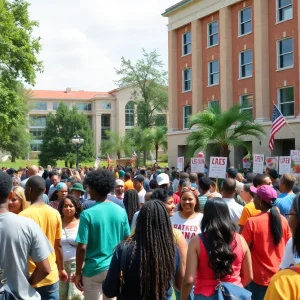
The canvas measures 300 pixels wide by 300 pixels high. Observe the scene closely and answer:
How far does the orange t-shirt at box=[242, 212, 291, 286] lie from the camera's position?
5.59 m

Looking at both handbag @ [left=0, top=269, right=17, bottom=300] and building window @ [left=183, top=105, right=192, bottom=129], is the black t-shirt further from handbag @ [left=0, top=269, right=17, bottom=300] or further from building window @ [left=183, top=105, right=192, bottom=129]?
building window @ [left=183, top=105, right=192, bottom=129]

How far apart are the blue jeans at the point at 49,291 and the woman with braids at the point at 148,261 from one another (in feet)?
4.28

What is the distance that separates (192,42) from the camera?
40375 millimetres

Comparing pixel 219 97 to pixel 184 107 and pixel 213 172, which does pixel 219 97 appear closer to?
pixel 184 107

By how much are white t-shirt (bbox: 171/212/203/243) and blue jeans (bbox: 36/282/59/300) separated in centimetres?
167

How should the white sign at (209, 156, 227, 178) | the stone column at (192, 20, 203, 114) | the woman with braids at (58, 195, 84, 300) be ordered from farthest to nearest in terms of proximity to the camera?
the stone column at (192, 20, 203, 114) → the white sign at (209, 156, 227, 178) → the woman with braids at (58, 195, 84, 300)

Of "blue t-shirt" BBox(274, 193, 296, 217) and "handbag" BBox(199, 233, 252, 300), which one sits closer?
"handbag" BBox(199, 233, 252, 300)

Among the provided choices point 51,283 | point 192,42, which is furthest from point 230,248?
point 192,42

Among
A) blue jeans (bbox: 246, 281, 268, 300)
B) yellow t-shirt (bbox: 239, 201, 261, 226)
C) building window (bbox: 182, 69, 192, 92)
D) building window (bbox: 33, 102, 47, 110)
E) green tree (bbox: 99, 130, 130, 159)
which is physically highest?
building window (bbox: 33, 102, 47, 110)

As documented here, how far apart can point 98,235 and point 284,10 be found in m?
29.9

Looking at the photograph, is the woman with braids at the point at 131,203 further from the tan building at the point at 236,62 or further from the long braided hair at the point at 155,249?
the tan building at the point at 236,62

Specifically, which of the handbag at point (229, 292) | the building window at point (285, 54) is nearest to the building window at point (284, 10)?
the building window at point (285, 54)

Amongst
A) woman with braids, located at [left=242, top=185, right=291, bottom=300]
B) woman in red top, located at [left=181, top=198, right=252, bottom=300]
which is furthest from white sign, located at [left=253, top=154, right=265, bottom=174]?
woman in red top, located at [left=181, top=198, right=252, bottom=300]

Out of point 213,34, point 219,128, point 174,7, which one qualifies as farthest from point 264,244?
point 174,7
